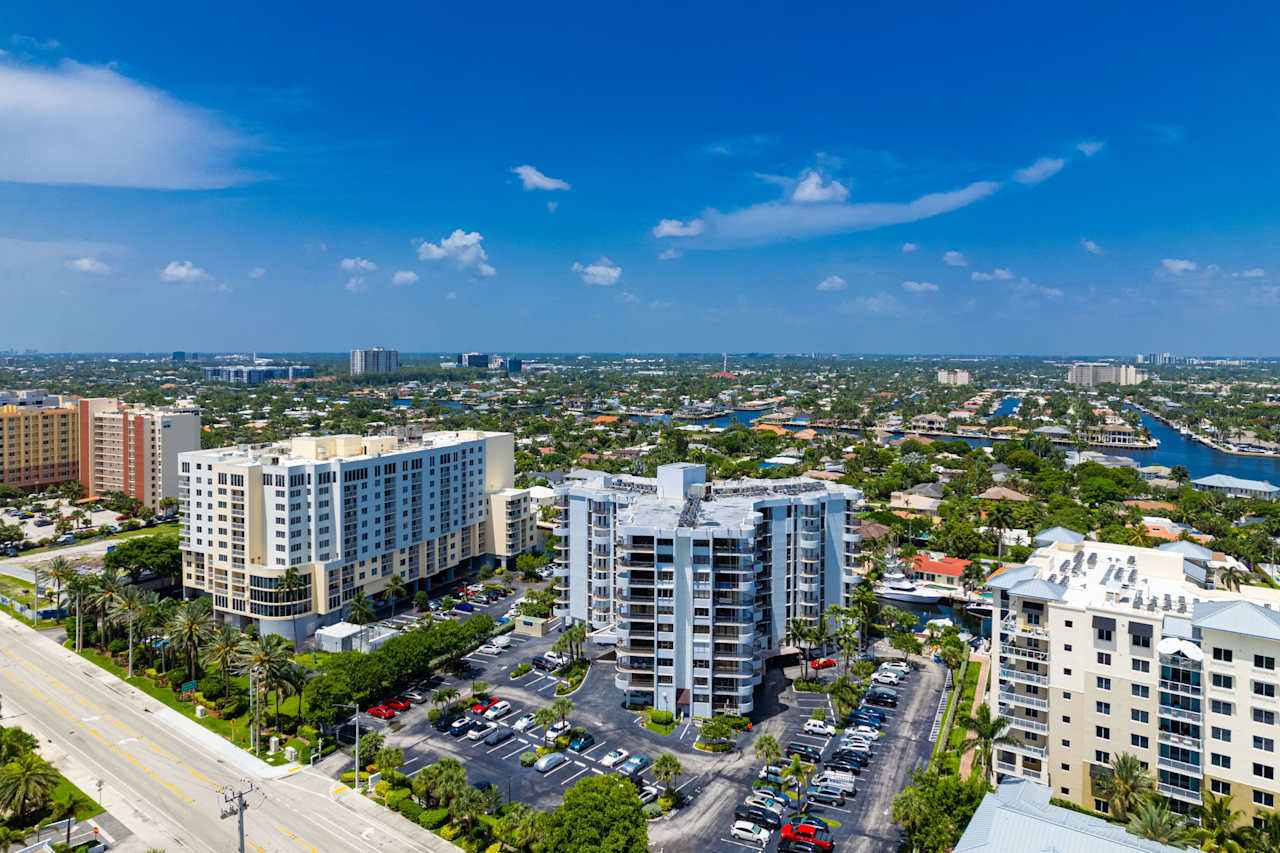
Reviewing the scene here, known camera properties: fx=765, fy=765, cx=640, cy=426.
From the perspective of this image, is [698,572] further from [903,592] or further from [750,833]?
[903,592]

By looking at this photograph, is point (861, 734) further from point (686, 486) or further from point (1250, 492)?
point (1250, 492)

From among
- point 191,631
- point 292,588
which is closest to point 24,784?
point 191,631

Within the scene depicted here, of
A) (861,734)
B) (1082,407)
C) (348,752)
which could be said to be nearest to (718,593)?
(861,734)

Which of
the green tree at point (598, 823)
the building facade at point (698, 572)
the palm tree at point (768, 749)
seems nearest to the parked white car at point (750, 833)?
the palm tree at point (768, 749)

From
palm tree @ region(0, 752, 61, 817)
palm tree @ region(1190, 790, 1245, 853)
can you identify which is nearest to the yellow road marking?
palm tree @ region(0, 752, 61, 817)

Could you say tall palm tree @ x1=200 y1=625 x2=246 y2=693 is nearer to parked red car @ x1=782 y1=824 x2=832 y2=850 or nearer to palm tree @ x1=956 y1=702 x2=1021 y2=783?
parked red car @ x1=782 y1=824 x2=832 y2=850

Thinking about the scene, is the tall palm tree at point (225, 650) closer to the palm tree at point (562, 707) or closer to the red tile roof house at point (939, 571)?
the palm tree at point (562, 707)
